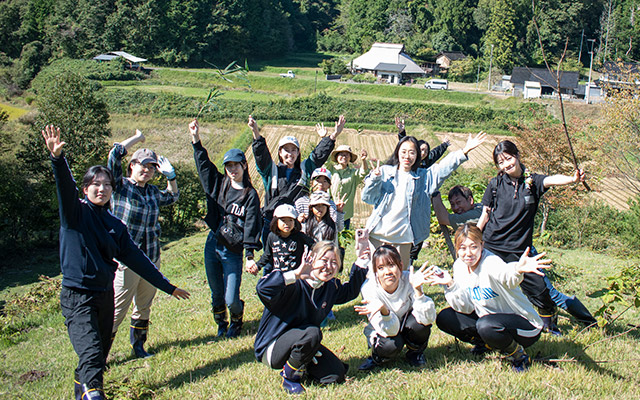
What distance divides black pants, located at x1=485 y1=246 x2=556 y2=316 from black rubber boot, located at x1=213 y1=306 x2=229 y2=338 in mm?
3003

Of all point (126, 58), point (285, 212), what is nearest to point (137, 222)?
point (285, 212)

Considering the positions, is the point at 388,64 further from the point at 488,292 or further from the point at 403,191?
the point at 488,292

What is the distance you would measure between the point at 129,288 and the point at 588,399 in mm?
4125

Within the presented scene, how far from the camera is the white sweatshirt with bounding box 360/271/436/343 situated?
13.2ft

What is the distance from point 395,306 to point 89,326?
249 cm

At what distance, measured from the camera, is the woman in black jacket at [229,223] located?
203 inches

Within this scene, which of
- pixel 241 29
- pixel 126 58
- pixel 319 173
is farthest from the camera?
pixel 241 29

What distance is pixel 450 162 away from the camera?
4.96 m

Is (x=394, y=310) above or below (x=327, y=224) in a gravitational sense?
below

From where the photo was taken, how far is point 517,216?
4.75 metres

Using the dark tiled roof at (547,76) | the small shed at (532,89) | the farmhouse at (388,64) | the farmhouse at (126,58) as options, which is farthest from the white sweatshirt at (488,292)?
the farmhouse at (126,58)

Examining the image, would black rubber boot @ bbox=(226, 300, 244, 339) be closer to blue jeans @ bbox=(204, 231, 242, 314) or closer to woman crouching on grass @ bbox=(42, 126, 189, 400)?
blue jeans @ bbox=(204, 231, 242, 314)

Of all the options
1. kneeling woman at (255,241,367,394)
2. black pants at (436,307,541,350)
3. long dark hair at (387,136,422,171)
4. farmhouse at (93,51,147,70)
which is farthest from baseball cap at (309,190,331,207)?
farmhouse at (93,51,147,70)

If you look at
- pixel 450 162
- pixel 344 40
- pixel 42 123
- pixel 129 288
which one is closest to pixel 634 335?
pixel 450 162
